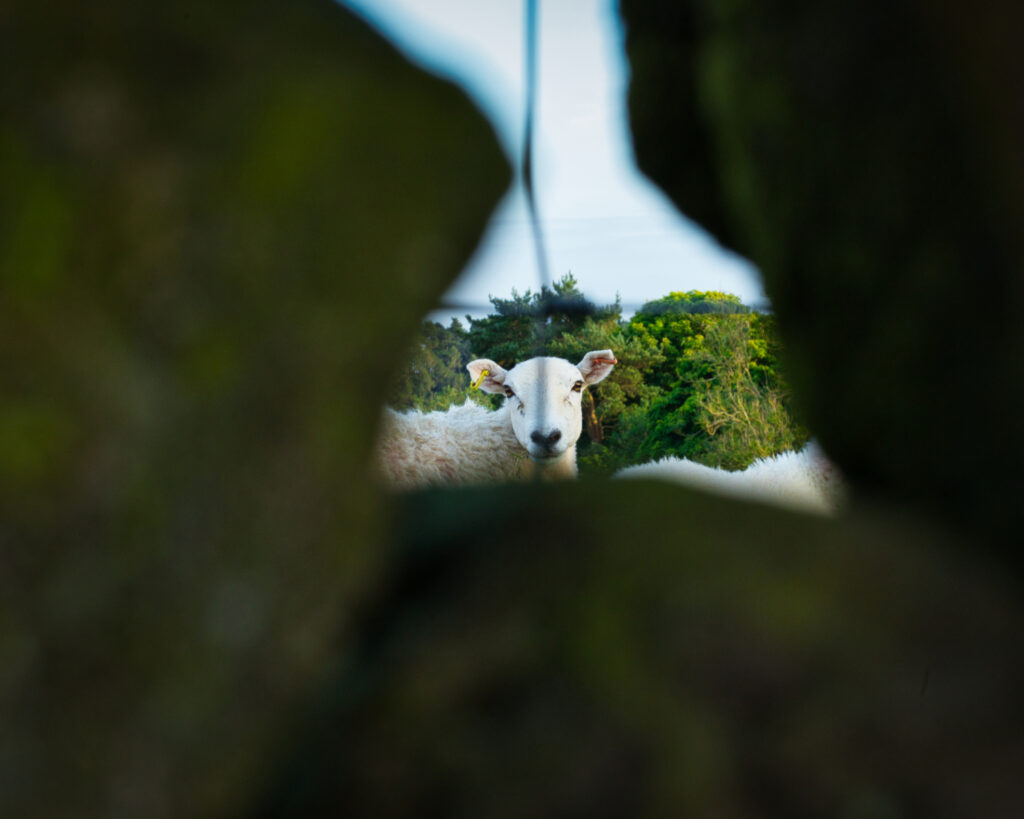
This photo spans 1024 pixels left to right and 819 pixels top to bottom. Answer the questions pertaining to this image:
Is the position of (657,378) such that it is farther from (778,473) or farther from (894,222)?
(894,222)

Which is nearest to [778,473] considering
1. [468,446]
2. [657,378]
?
[657,378]

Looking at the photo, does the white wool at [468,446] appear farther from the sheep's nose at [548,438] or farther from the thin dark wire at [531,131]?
the thin dark wire at [531,131]

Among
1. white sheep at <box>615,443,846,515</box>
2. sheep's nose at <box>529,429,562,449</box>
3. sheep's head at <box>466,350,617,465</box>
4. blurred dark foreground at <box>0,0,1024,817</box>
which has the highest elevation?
sheep's head at <box>466,350,617,465</box>

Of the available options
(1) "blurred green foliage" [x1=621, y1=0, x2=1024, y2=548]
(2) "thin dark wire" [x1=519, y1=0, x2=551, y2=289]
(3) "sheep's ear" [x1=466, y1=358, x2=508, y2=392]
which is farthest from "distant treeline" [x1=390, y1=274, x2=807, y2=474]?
(1) "blurred green foliage" [x1=621, y1=0, x2=1024, y2=548]

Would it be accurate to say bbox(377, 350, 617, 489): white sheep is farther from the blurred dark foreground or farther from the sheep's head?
the blurred dark foreground

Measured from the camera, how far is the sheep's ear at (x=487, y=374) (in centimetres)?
200

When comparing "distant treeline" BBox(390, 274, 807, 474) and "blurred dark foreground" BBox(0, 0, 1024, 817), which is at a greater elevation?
"distant treeline" BBox(390, 274, 807, 474)

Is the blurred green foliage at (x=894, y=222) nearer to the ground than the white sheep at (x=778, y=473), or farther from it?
nearer to the ground

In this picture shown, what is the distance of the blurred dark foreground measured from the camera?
0.28 m

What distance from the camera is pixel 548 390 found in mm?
2012

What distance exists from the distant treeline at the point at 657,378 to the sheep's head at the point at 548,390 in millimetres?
27

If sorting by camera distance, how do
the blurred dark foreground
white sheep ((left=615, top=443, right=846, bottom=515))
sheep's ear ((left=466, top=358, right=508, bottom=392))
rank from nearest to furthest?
1. the blurred dark foreground
2. white sheep ((left=615, top=443, right=846, bottom=515))
3. sheep's ear ((left=466, top=358, right=508, bottom=392))

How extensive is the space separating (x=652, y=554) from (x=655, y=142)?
2.31 feet

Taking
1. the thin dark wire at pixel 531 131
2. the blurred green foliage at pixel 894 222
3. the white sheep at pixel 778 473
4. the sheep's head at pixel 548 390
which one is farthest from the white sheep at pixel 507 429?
the blurred green foliage at pixel 894 222
